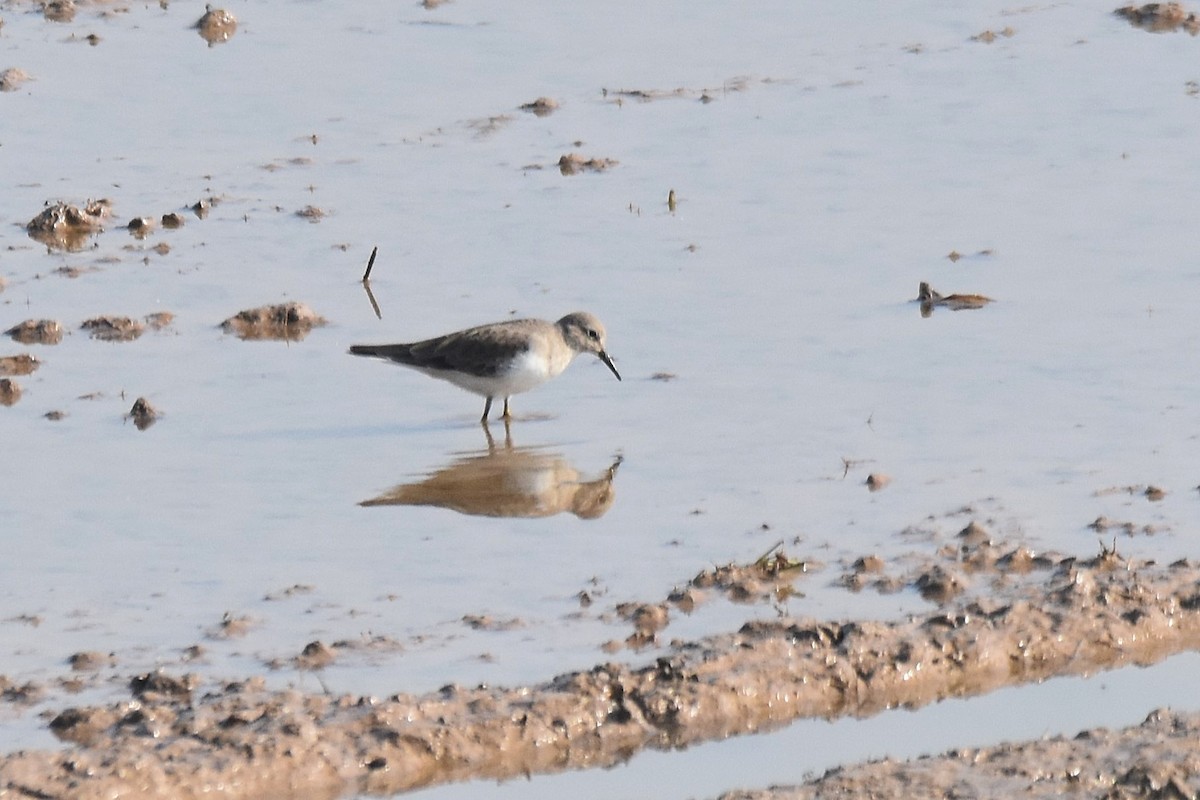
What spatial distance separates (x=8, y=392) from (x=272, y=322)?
1.49 metres

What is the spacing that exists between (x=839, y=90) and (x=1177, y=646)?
8516mm

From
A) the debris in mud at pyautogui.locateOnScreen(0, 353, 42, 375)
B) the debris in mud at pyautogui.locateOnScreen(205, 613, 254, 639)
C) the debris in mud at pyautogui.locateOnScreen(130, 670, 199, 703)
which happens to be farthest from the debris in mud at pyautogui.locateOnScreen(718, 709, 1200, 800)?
the debris in mud at pyautogui.locateOnScreen(0, 353, 42, 375)

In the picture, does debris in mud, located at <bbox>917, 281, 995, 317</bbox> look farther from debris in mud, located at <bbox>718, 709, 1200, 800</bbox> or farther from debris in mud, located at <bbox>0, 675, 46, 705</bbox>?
debris in mud, located at <bbox>0, 675, 46, 705</bbox>

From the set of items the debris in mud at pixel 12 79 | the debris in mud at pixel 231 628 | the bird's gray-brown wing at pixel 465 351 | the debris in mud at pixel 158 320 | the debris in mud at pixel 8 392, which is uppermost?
the debris in mud at pixel 12 79

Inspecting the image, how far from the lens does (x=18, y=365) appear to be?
10.6m

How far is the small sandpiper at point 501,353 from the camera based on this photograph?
10172 mm

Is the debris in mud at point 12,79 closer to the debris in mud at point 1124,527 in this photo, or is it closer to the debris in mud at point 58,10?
the debris in mud at point 58,10

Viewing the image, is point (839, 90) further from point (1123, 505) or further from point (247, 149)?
point (1123, 505)

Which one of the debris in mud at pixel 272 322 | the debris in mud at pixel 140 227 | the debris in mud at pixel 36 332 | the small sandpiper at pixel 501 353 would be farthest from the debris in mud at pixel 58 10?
the small sandpiper at pixel 501 353

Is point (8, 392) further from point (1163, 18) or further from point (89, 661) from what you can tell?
point (1163, 18)

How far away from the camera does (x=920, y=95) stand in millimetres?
15375

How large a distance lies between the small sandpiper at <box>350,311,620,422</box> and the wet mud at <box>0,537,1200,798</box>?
2.37m

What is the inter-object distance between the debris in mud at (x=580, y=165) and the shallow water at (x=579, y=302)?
0.13 metres

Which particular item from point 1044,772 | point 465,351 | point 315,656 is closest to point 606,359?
point 465,351
